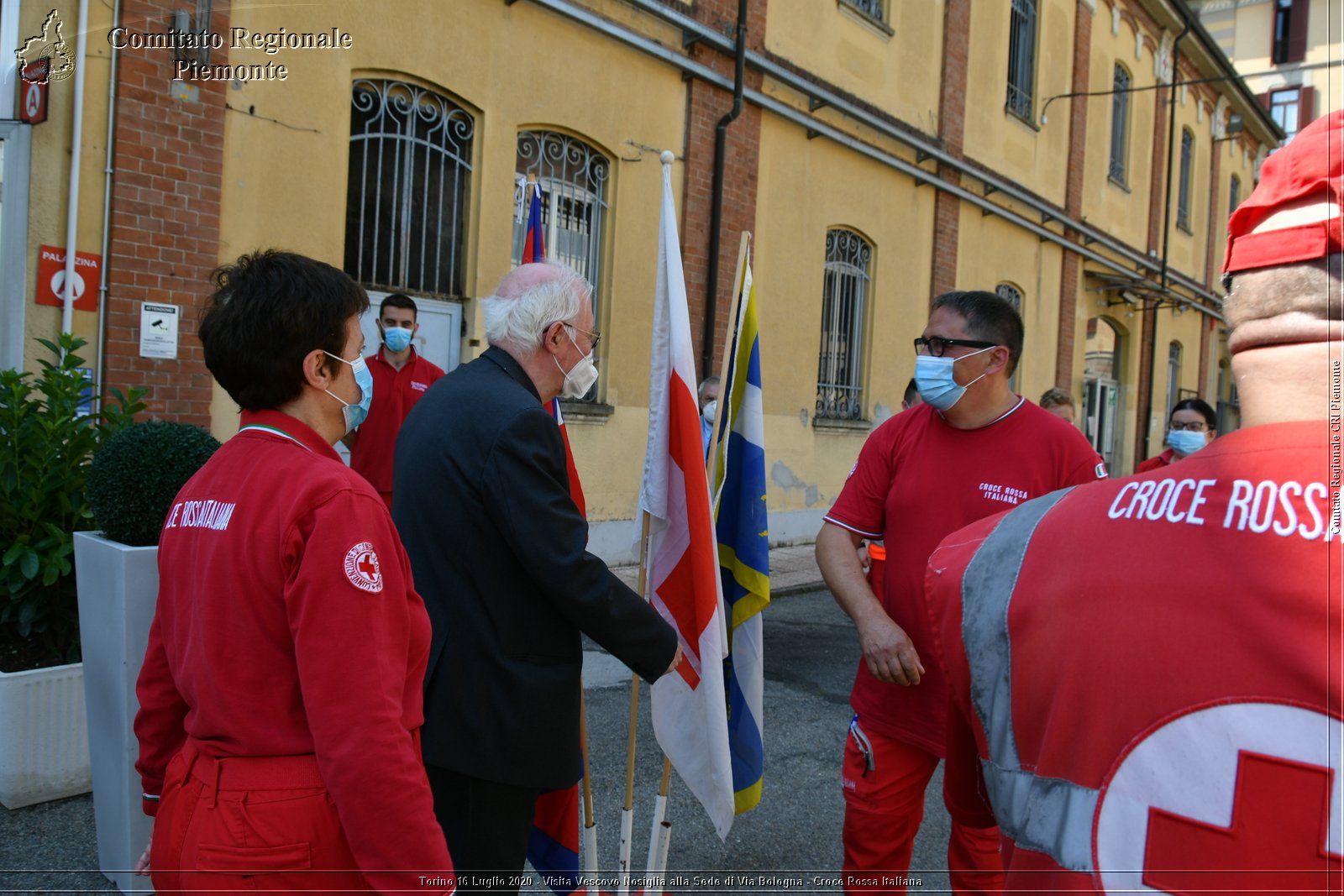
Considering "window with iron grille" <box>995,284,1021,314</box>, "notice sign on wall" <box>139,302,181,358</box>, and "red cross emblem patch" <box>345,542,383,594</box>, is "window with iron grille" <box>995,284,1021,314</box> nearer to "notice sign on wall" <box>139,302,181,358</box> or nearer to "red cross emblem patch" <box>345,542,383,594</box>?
"notice sign on wall" <box>139,302,181,358</box>

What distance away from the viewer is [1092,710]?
3.48ft

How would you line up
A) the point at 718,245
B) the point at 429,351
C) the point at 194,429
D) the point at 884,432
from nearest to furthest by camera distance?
the point at 884,432 < the point at 194,429 < the point at 429,351 < the point at 718,245

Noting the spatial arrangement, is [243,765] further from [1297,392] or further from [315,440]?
[1297,392]

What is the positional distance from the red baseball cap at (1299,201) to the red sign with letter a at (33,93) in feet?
20.2

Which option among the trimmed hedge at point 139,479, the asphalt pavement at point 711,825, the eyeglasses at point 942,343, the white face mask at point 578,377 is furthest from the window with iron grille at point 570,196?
the white face mask at point 578,377

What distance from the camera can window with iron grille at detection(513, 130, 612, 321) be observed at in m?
8.33

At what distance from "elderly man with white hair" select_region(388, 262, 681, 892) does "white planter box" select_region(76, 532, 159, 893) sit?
1309 mm

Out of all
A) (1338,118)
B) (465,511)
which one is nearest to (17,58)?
(465,511)

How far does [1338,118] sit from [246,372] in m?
1.68

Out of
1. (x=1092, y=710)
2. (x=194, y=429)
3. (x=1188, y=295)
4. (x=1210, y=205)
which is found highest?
(x=1210, y=205)

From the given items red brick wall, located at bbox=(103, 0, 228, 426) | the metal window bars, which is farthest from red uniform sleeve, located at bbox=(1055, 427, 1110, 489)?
the metal window bars

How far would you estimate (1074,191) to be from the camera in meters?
17.3

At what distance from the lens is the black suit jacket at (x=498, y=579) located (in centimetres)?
219

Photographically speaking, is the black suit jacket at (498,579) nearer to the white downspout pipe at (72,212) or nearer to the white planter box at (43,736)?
the white planter box at (43,736)
